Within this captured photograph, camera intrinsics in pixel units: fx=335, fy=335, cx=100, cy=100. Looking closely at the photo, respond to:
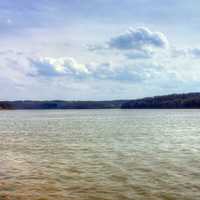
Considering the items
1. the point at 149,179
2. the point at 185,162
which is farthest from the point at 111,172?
the point at 185,162

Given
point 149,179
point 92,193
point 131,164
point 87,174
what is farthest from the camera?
point 131,164

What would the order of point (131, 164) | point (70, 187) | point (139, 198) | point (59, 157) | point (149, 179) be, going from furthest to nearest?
1. point (59, 157)
2. point (131, 164)
3. point (149, 179)
4. point (70, 187)
5. point (139, 198)

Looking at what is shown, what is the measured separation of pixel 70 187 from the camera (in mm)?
18297

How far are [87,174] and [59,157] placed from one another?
771 cm

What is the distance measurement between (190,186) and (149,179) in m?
2.69

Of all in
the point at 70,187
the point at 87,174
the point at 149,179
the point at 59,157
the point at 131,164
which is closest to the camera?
the point at 70,187

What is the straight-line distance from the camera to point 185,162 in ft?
80.8

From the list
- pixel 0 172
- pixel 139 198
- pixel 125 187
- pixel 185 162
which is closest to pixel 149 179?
pixel 125 187

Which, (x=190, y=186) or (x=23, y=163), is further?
(x=23, y=163)

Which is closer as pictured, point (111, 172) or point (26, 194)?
point (26, 194)

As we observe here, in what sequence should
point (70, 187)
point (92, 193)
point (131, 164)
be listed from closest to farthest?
point (92, 193)
point (70, 187)
point (131, 164)

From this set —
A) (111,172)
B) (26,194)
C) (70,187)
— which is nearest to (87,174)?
(111,172)

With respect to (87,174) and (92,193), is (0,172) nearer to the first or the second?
(87,174)

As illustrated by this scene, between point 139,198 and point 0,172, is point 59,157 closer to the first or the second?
point 0,172
